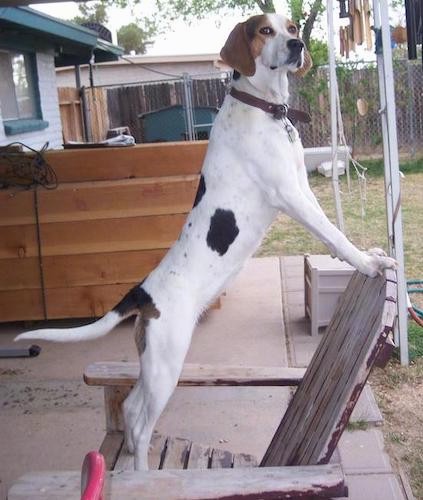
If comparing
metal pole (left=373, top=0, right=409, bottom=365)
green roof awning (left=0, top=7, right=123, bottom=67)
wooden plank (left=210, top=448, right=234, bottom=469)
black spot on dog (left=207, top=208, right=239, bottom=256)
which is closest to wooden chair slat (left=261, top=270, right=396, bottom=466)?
wooden plank (left=210, top=448, right=234, bottom=469)

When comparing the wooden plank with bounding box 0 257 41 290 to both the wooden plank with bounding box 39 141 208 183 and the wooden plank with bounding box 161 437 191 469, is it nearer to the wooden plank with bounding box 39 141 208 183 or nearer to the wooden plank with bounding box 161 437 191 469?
the wooden plank with bounding box 39 141 208 183

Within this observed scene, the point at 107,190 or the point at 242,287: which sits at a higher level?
the point at 107,190

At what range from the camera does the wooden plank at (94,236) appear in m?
5.61

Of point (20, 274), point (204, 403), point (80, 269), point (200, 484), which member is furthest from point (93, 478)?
point (20, 274)

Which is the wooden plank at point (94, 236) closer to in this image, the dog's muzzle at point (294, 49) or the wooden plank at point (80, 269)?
the wooden plank at point (80, 269)

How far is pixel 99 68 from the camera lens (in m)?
25.0

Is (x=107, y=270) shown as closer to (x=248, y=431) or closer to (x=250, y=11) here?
(x=248, y=431)

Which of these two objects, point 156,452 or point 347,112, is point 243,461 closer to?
point 156,452

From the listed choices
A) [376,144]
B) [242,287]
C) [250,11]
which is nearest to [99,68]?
[250,11]

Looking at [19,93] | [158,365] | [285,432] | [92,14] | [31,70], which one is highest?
[92,14]

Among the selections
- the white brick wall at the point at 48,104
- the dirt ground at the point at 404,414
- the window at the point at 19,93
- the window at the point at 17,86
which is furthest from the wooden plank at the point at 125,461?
the white brick wall at the point at 48,104

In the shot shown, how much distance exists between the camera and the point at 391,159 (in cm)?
450

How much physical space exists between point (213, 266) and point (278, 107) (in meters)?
0.74

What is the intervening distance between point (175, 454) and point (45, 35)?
888 centimetres
